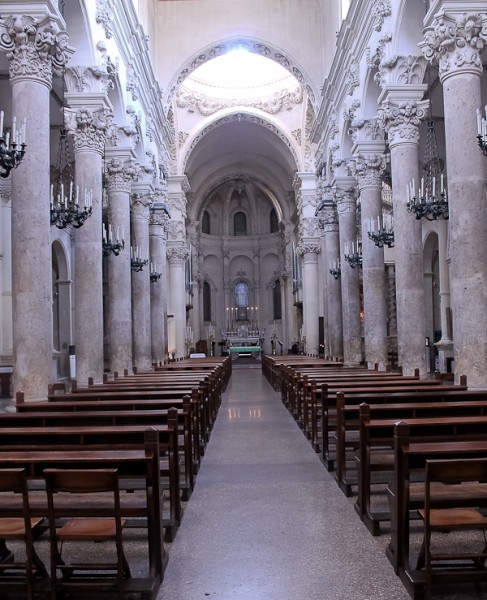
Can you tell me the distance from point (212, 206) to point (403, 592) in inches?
1794

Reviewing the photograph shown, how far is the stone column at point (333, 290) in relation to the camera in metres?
23.5

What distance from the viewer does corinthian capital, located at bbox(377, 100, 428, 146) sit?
13.4 m

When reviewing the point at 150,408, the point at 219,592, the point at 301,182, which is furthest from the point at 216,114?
the point at 219,592

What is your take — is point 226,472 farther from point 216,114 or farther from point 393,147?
point 216,114

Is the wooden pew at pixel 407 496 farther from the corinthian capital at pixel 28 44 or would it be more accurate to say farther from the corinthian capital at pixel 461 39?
the corinthian capital at pixel 28 44

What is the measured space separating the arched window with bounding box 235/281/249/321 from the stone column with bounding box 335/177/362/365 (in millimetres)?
27734

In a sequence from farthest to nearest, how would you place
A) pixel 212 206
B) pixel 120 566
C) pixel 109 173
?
pixel 212 206 < pixel 109 173 < pixel 120 566

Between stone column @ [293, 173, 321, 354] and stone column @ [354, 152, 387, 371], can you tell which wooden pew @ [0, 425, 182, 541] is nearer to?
stone column @ [354, 152, 387, 371]

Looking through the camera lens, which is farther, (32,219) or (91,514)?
(32,219)

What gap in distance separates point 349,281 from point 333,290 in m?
3.20

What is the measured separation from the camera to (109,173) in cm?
1761

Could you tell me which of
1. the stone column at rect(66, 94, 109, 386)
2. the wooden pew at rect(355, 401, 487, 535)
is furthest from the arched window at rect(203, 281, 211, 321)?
the wooden pew at rect(355, 401, 487, 535)

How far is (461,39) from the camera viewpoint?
32.3 ft

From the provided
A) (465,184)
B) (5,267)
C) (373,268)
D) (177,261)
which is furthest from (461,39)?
(177,261)
